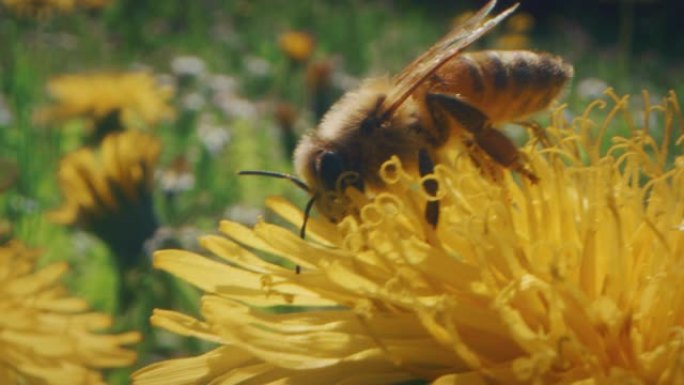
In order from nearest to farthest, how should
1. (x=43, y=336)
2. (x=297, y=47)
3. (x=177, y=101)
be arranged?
(x=43, y=336) → (x=177, y=101) → (x=297, y=47)

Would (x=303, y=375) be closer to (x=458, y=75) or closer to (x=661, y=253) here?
(x=661, y=253)

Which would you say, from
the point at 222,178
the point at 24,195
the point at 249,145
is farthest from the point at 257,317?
the point at 249,145

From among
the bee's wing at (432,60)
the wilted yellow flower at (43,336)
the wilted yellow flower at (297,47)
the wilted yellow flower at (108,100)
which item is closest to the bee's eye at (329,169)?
the bee's wing at (432,60)

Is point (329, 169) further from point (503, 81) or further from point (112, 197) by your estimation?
point (112, 197)

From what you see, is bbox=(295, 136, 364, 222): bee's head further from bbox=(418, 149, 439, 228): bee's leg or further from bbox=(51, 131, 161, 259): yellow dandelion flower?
bbox=(51, 131, 161, 259): yellow dandelion flower

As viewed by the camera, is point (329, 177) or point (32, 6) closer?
point (329, 177)

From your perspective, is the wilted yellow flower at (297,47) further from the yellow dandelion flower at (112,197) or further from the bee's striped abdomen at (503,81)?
the bee's striped abdomen at (503,81)

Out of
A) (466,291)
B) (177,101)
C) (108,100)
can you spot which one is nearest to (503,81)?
(466,291)
